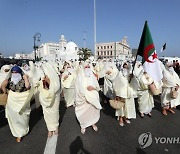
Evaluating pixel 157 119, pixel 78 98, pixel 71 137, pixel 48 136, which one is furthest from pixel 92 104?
pixel 157 119

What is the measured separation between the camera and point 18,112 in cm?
427

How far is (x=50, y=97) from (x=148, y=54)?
2.63 meters

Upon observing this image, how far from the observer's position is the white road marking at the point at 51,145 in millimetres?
3903

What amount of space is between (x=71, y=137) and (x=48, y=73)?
1614 mm

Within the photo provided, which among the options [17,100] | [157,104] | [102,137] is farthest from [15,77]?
[157,104]

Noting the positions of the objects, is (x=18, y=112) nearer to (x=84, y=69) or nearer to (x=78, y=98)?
(x=78, y=98)

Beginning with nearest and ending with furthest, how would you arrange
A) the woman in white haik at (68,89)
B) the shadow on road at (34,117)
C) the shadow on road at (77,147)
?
the shadow on road at (77,147) < the shadow on road at (34,117) < the woman in white haik at (68,89)

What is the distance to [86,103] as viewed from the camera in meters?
4.82

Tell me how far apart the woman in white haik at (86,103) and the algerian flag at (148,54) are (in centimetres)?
148

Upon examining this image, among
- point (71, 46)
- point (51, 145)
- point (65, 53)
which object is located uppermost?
point (71, 46)

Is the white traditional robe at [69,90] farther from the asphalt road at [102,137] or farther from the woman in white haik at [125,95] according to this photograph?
the woman in white haik at [125,95]

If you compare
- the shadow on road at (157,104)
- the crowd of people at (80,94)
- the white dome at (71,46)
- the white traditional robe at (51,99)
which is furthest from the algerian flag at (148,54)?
the white dome at (71,46)

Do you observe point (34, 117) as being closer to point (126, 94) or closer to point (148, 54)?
point (126, 94)

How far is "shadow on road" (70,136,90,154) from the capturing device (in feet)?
12.7
